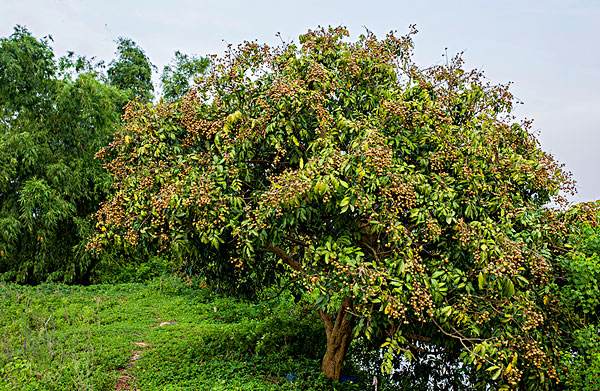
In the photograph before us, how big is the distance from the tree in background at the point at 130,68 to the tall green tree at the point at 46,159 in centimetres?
384

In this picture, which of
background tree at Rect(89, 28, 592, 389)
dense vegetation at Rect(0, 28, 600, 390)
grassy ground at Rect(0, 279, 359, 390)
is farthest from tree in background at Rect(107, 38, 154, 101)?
background tree at Rect(89, 28, 592, 389)

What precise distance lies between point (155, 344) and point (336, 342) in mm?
2520

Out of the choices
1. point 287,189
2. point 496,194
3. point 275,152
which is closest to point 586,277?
point 496,194

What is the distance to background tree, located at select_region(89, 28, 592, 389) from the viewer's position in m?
3.71

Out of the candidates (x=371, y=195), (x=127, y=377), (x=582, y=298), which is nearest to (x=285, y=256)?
(x=371, y=195)

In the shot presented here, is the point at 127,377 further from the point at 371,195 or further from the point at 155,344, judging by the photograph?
the point at 371,195

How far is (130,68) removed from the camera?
14.9m

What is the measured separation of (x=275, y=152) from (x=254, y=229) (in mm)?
731

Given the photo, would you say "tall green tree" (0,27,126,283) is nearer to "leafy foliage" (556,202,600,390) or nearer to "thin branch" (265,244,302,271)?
"thin branch" (265,244,302,271)

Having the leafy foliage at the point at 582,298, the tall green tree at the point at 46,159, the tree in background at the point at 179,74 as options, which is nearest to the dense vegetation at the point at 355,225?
the leafy foliage at the point at 582,298

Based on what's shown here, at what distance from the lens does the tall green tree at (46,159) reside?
977 cm

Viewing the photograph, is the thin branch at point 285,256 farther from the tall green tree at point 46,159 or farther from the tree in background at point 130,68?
the tree in background at point 130,68

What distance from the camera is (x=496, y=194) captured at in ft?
13.5

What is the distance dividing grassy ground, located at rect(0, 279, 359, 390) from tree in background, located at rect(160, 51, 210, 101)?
7084 millimetres
